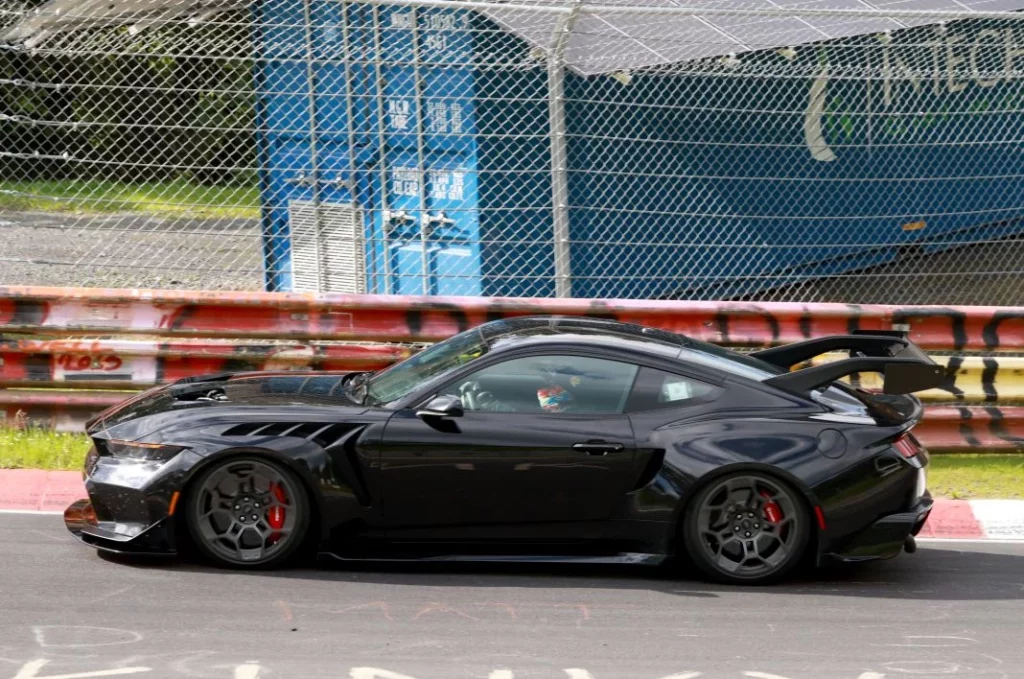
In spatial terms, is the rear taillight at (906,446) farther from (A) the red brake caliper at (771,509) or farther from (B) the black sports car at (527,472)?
(A) the red brake caliper at (771,509)

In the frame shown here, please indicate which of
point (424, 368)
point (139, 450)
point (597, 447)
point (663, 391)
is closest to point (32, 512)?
point (139, 450)

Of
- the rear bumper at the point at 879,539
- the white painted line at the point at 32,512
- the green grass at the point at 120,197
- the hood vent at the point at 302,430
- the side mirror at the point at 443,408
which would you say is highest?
the green grass at the point at 120,197

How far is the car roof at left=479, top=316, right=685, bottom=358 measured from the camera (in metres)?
6.56

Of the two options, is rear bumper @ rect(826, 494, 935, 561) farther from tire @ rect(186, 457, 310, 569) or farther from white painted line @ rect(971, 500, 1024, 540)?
tire @ rect(186, 457, 310, 569)

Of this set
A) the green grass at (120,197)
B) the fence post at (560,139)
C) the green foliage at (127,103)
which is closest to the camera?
the fence post at (560,139)

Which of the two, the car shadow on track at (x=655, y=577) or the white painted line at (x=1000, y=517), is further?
the white painted line at (x=1000, y=517)

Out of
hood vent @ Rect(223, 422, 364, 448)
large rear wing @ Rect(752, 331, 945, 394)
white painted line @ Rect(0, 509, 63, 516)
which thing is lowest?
white painted line @ Rect(0, 509, 63, 516)

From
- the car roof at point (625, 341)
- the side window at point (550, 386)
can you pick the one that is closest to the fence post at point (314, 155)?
the car roof at point (625, 341)

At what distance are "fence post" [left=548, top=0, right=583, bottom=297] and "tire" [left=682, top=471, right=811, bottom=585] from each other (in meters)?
2.68

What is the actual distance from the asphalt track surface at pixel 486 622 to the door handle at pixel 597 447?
64cm

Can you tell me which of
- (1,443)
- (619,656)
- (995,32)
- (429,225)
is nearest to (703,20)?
(995,32)

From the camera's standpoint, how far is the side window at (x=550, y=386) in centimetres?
635

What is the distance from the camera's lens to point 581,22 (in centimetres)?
1196

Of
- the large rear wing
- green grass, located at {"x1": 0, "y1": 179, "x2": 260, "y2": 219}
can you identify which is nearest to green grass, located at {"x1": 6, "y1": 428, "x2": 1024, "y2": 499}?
the large rear wing
